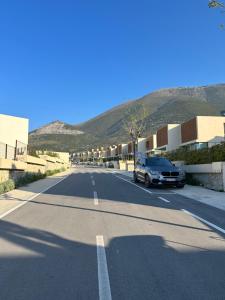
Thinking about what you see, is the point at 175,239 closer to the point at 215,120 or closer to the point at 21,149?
the point at 21,149

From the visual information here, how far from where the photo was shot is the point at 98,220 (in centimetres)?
961

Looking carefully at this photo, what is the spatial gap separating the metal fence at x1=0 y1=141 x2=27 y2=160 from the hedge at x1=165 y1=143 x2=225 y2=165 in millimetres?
11375

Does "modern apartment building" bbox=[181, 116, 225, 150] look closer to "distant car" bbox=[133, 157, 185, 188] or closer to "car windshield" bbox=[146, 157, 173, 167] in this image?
"car windshield" bbox=[146, 157, 173, 167]

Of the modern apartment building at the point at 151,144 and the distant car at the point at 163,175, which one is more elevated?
the modern apartment building at the point at 151,144

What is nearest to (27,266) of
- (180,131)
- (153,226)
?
(153,226)

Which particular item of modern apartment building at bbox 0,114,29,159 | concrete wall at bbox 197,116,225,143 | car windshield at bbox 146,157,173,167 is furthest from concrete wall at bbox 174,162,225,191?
concrete wall at bbox 197,116,225,143

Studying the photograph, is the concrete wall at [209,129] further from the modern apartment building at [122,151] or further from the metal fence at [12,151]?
the modern apartment building at [122,151]

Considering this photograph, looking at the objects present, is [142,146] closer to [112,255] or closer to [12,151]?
[12,151]

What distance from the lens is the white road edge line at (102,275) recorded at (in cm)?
441

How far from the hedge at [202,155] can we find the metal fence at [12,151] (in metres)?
11.4

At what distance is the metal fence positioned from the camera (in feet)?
68.5

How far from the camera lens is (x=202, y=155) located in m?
20.9

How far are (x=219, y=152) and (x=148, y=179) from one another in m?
4.22

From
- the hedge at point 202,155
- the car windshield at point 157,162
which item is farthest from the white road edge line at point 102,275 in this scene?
the car windshield at point 157,162
